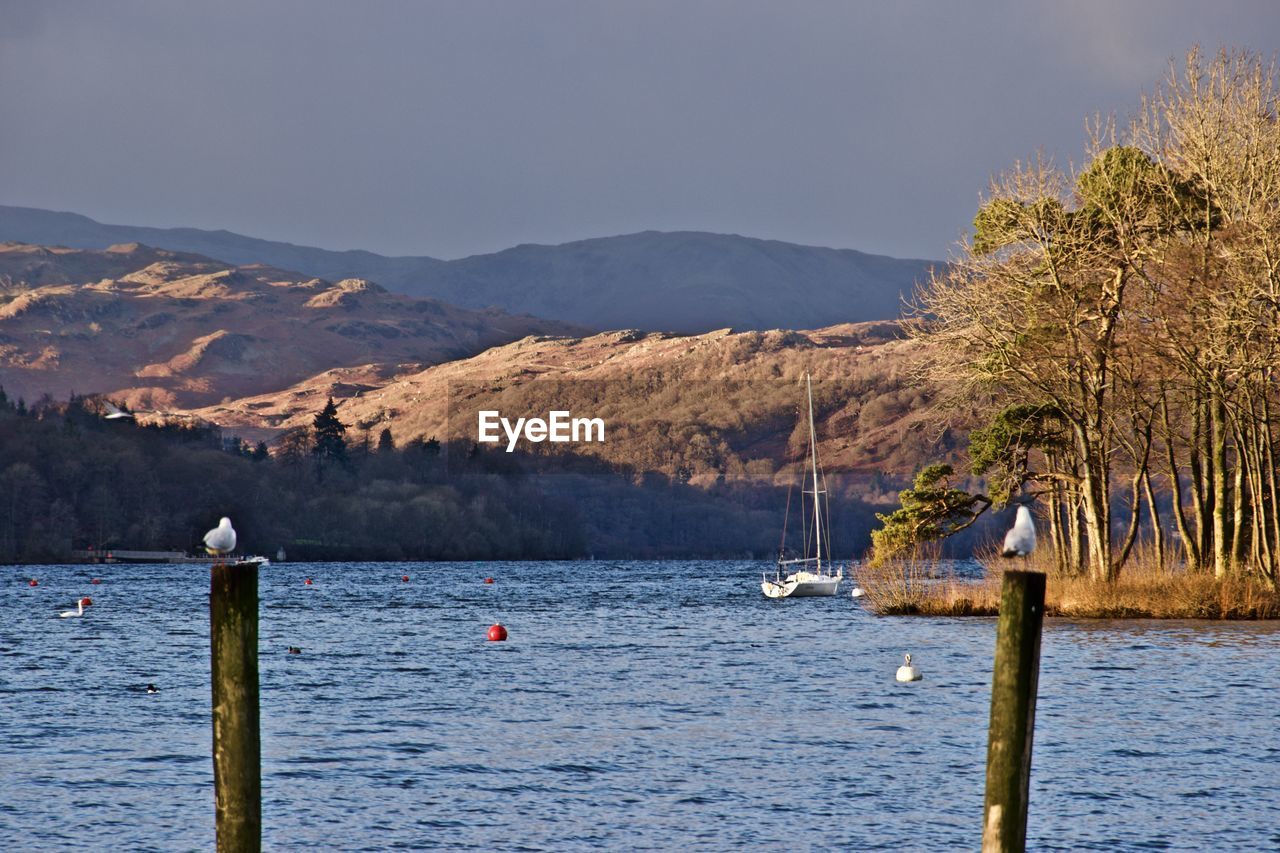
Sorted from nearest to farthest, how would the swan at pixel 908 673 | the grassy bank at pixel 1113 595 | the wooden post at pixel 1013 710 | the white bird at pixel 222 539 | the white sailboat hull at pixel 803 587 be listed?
the wooden post at pixel 1013 710
the white bird at pixel 222 539
the swan at pixel 908 673
the grassy bank at pixel 1113 595
the white sailboat hull at pixel 803 587

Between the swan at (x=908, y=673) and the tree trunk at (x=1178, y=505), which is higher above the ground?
the tree trunk at (x=1178, y=505)

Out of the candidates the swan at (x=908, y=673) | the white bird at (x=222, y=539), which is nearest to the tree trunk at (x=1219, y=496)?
the swan at (x=908, y=673)

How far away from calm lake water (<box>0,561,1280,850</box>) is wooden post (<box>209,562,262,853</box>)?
6159 mm

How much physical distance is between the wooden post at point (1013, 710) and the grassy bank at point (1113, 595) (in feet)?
116

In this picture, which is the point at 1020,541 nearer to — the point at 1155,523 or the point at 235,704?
the point at 235,704

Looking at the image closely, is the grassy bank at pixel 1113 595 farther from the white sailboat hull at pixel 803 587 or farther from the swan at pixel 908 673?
the white sailboat hull at pixel 803 587

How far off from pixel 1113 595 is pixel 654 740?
27829mm

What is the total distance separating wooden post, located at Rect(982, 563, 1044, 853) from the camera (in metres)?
13.6

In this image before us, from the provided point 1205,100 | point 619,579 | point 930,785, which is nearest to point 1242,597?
point 1205,100

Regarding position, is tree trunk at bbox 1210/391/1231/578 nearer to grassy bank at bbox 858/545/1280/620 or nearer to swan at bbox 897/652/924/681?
grassy bank at bbox 858/545/1280/620

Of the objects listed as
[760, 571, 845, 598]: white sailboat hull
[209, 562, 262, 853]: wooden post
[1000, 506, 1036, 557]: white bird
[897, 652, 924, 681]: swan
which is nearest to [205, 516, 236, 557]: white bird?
[209, 562, 262, 853]: wooden post

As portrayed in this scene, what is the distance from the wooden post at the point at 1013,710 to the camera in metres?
13.6

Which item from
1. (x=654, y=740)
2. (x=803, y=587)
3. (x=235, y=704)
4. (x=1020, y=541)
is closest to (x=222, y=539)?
(x=235, y=704)

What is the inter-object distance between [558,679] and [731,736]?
13.1 metres
